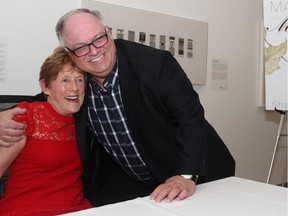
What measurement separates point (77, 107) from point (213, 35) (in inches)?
84.3

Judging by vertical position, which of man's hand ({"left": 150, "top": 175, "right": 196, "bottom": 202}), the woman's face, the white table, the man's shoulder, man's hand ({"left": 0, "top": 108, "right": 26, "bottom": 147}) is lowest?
the white table

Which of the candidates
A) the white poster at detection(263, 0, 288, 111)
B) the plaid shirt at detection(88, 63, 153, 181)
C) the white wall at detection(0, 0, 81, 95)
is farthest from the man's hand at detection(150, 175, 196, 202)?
the white poster at detection(263, 0, 288, 111)

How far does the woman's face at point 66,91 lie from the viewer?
1.60 m

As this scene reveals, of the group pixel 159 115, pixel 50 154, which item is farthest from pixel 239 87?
pixel 50 154

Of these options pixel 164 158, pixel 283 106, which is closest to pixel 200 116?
pixel 164 158

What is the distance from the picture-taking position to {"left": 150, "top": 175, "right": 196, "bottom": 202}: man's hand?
3.89 feet

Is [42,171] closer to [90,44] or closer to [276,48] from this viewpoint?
[90,44]

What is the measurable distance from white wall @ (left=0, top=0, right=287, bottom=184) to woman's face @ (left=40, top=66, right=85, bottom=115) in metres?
1.49

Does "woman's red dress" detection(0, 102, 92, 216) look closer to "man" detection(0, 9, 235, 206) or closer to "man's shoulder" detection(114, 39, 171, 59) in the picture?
"man" detection(0, 9, 235, 206)

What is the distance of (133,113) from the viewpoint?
5.31 ft

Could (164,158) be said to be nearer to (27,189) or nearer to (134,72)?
(134,72)

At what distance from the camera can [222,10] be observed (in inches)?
135

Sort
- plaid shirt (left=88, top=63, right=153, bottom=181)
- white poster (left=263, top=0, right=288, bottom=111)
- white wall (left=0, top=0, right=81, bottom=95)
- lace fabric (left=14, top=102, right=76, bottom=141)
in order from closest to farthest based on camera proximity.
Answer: lace fabric (left=14, top=102, right=76, bottom=141) → plaid shirt (left=88, top=63, right=153, bottom=181) → white wall (left=0, top=0, right=81, bottom=95) → white poster (left=263, top=0, right=288, bottom=111)

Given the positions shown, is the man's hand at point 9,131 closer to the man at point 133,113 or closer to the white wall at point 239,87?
the man at point 133,113
